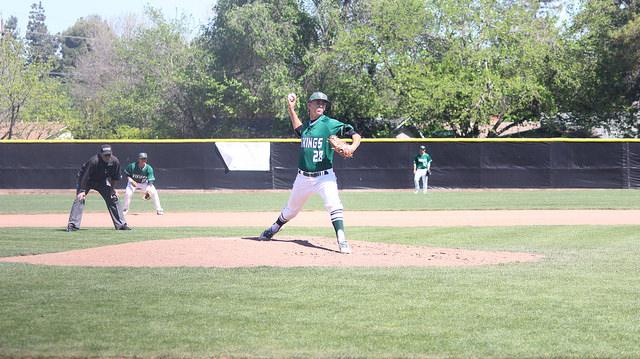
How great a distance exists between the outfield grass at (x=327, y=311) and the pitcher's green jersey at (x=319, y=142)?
1669mm

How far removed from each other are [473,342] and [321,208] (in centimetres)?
1764

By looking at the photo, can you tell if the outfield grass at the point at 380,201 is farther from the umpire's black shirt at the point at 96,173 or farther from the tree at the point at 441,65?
the tree at the point at 441,65

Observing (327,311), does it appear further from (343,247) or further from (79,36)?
(79,36)

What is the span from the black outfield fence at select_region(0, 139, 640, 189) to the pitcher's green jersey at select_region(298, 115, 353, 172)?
21.6 metres

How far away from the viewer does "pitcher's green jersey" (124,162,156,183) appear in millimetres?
21203

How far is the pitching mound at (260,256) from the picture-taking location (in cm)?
1017

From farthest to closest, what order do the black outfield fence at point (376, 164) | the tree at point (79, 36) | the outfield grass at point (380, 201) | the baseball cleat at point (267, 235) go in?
the tree at point (79, 36), the black outfield fence at point (376, 164), the outfield grass at point (380, 201), the baseball cleat at point (267, 235)

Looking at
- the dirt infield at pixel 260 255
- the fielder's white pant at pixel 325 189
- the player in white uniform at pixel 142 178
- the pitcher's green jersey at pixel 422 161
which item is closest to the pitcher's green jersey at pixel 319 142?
the fielder's white pant at pixel 325 189

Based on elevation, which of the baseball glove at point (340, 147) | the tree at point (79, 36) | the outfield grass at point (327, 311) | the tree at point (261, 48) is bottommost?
the outfield grass at point (327, 311)

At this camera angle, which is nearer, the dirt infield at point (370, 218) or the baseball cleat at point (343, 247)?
the baseball cleat at point (343, 247)

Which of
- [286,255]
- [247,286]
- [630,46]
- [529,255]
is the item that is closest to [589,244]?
[529,255]

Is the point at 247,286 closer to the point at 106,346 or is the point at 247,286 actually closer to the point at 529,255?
the point at 106,346

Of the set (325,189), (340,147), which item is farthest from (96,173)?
(340,147)

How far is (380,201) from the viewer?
1020 inches
